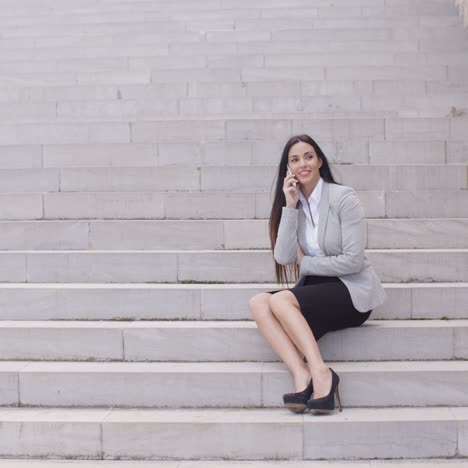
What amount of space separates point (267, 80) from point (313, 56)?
821 mm

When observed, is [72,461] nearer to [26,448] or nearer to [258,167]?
[26,448]

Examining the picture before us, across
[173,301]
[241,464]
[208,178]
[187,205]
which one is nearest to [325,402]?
[241,464]

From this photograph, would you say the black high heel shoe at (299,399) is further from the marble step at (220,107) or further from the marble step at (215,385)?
the marble step at (220,107)

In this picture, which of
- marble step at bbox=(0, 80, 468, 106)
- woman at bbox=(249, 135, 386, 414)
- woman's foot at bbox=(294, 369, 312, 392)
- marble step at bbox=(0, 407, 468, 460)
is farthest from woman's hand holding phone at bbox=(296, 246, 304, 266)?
marble step at bbox=(0, 80, 468, 106)

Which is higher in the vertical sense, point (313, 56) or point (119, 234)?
point (313, 56)

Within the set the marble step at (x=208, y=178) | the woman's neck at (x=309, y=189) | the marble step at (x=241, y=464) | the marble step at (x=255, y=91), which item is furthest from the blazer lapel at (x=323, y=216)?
the marble step at (x=255, y=91)

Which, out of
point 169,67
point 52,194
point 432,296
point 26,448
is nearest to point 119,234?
point 52,194

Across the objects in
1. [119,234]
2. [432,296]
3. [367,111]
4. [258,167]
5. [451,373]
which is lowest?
[451,373]

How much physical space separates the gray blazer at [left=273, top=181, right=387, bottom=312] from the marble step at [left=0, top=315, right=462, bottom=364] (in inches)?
12.9

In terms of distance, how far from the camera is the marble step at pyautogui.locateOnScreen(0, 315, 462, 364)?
480 centimetres

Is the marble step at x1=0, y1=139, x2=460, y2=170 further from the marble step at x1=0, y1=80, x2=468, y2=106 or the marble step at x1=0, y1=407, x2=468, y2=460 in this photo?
the marble step at x1=0, y1=407, x2=468, y2=460

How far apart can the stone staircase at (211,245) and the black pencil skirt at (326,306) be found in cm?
20

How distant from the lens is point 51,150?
711cm

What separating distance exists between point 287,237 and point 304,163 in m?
0.50
